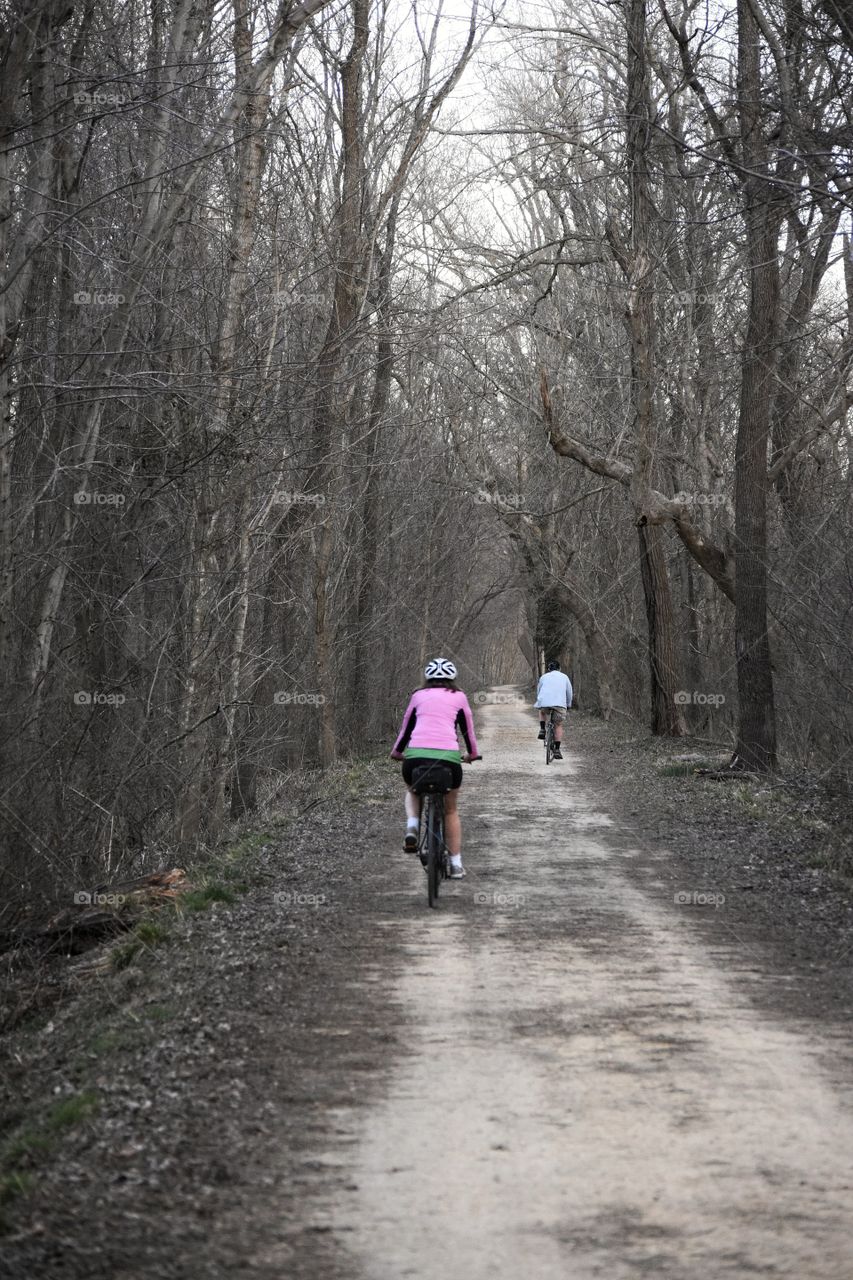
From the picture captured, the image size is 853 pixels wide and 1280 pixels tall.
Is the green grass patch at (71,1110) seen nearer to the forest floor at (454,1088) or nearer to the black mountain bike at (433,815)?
the forest floor at (454,1088)

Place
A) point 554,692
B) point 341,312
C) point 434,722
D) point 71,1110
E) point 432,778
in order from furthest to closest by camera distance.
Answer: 1. point 554,692
2. point 341,312
3. point 434,722
4. point 432,778
5. point 71,1110

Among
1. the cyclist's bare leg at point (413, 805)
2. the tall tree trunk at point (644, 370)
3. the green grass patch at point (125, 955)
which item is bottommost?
the green grass patch at point (125, 955)

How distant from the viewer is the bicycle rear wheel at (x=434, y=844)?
10.6m

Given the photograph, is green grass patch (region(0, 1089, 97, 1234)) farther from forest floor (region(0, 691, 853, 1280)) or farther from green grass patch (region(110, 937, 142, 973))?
green grass patch (region(110, 937, 142, 973))

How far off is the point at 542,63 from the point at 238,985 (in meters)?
19.6

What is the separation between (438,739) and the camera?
440 inches

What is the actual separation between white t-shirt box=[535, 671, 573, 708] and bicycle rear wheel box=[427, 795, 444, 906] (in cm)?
1313

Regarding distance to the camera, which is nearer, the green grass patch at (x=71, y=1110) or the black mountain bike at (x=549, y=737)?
the green grass patch at (x=71, y=1110)

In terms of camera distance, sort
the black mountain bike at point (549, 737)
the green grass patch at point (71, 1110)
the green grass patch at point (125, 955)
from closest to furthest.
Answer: the green grass patch at point (71, 1110) < the green grass patch at point (125, 955) < the black mountain bike at point (549, 737)

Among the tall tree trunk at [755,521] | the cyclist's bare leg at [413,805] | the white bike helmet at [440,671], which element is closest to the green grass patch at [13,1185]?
the cyclist's bare leg at [413,805]

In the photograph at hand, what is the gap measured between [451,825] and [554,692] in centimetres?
1327

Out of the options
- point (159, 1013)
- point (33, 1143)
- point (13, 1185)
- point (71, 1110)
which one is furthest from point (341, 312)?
point (13, 1185)

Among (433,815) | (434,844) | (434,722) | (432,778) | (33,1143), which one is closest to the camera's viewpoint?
(33,1143)

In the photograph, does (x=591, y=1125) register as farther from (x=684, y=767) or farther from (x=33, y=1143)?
(x=684, y=767)
